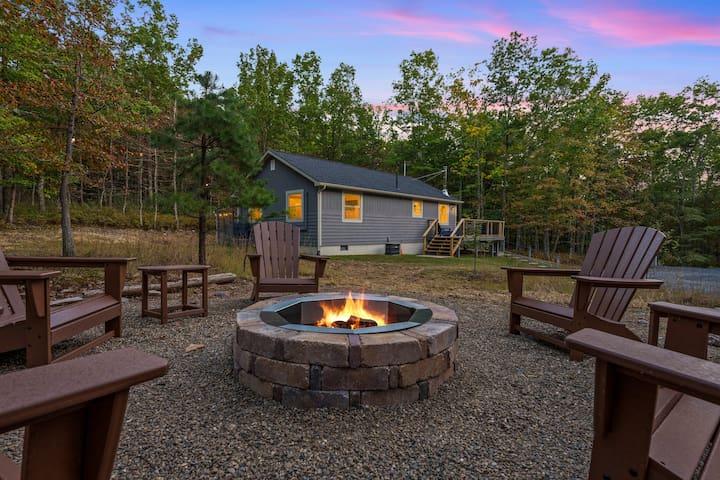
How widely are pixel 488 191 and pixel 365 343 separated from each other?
63.9 feet

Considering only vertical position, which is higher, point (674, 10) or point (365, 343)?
point (674, 10)

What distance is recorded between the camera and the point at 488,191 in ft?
64.4

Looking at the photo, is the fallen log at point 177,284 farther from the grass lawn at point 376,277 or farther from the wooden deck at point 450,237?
the wooden deck at point 450,237

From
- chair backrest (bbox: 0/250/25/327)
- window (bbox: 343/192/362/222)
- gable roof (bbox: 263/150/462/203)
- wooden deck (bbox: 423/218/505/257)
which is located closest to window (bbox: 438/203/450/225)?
gable roof (bbox: 263/150/462/203)

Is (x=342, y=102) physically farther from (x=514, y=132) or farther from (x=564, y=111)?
(x=564, y=111)

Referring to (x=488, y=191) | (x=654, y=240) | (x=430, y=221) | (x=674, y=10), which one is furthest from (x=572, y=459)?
(x=488, y=191)

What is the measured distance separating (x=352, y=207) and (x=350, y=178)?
51.3 inches

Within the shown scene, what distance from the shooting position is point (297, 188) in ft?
39.3

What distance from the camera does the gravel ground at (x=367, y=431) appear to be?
1460mm

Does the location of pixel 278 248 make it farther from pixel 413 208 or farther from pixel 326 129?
pixel 326 129

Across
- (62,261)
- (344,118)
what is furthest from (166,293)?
(344,118)

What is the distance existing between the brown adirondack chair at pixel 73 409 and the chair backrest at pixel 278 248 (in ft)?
12.1

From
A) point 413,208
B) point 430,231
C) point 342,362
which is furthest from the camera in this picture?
point 430,231

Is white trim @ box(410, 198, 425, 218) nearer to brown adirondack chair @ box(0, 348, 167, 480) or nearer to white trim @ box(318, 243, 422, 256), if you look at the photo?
white trim @ box(318, 243, 422, 256)
